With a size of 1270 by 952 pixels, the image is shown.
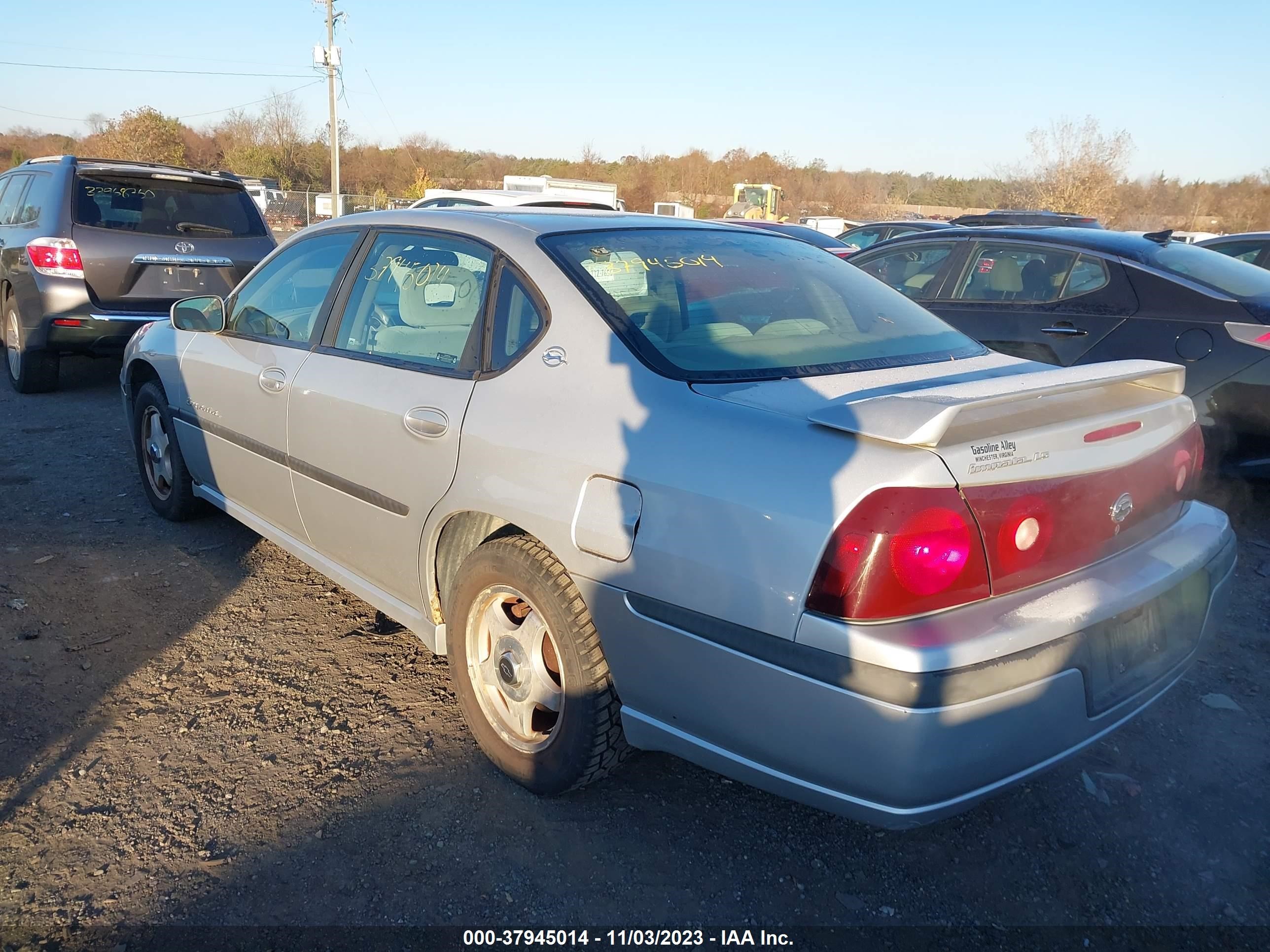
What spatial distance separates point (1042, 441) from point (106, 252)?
706 centimetres

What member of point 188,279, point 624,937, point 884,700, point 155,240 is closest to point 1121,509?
point 884,700

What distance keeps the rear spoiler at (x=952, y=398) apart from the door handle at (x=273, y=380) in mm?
2222

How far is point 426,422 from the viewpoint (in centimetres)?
277

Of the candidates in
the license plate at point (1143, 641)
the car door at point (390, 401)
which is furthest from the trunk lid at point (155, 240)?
the license plate at point (1143, 641)

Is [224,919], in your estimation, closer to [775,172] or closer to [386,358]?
[386,358]

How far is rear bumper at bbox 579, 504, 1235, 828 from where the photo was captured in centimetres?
187

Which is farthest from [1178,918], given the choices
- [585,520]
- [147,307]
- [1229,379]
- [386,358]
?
[147,307]

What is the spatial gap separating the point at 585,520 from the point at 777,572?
548 millimetres

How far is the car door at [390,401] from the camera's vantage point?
280cm

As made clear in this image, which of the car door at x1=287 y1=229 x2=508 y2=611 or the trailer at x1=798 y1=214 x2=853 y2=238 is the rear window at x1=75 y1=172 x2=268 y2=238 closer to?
the car door at x1=287 y1=229 x2=508 y2=611

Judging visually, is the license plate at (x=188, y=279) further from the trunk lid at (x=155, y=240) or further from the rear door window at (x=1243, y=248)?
the rear door window at (x=1243, y=248)

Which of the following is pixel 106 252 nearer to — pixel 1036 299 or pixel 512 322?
pixel 512 322

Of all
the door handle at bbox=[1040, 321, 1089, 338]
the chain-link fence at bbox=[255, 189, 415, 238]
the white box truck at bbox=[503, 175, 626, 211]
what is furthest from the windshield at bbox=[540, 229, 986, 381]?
the chain-link fence at bbox=[255, 189, 415, 238]

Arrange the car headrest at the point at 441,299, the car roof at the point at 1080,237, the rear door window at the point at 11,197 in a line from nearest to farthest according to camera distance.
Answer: the car headrest at the point at 441,299 < the car roof at the point at 1080,237 < the rear door window at the point at 11,197
